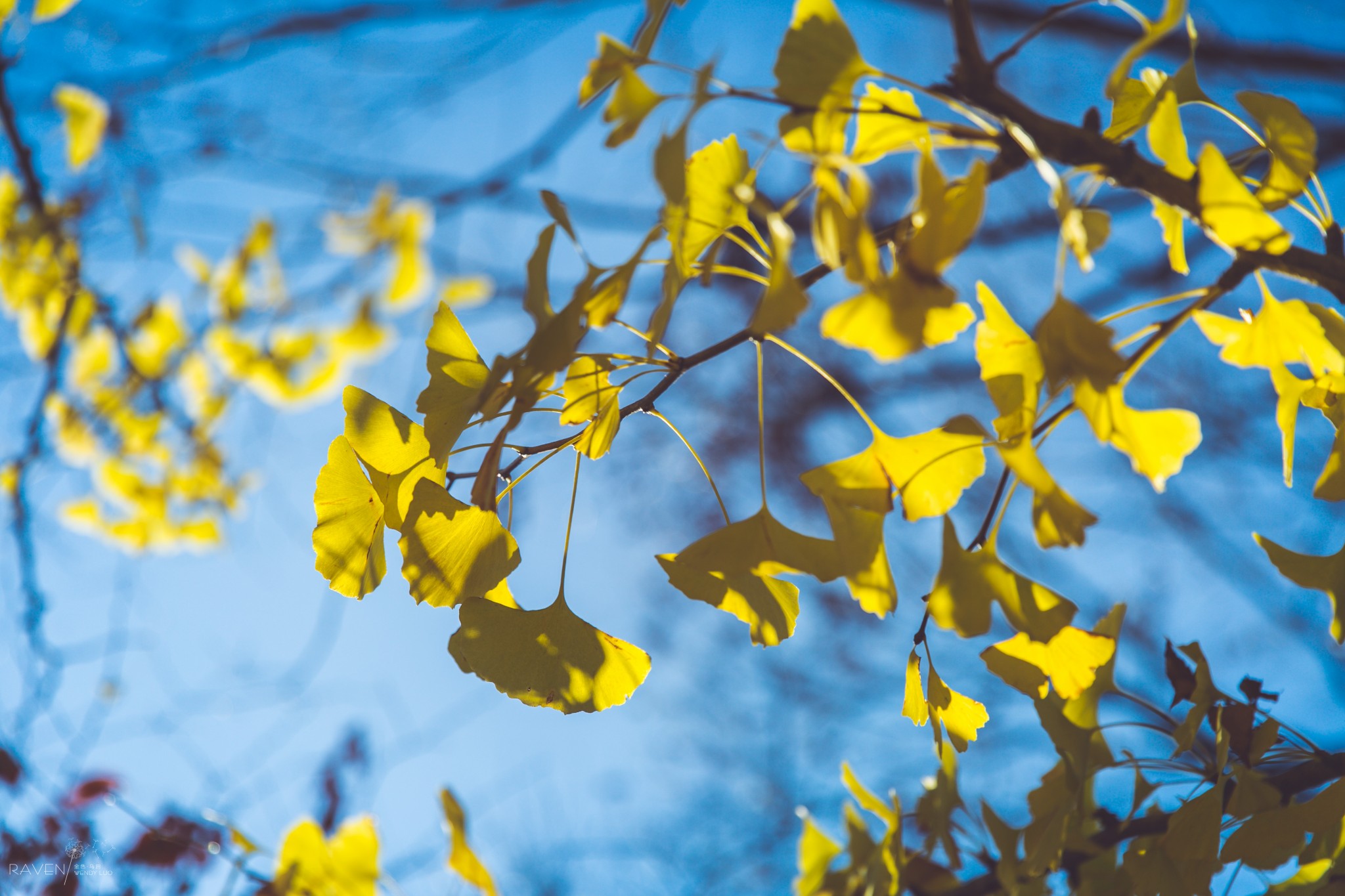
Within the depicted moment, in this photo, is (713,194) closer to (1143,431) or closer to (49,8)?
(1143,431)

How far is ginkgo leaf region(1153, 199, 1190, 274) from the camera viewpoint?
14.5 inches

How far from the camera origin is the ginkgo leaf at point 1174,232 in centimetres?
37

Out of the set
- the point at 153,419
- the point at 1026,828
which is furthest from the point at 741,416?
the point at 1026,828

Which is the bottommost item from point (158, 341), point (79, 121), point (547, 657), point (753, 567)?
point (158, 341)

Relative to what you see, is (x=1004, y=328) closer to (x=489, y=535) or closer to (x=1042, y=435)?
(x=1042, y=435)

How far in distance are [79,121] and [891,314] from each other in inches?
67.7

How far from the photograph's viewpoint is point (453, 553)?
352 millimetres

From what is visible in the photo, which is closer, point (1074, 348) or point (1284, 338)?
point (1074, 348)

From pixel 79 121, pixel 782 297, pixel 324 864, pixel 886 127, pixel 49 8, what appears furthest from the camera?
pixel 79 121

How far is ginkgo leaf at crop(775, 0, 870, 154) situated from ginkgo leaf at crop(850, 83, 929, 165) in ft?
0.07

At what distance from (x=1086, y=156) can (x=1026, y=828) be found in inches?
16.3

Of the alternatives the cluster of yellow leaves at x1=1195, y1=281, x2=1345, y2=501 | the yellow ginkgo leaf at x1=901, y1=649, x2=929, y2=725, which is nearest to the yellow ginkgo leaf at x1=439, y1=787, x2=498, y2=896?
the yellow ginkgo leaf at x1=901, y1=649, x2=929, y2=725

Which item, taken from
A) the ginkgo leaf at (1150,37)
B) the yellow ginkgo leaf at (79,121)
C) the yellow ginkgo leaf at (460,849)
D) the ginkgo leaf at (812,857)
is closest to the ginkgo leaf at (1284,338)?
the ginkgo leaf at (1150,37)

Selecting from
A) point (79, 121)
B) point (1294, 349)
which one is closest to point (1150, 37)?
point (1294, 349)
